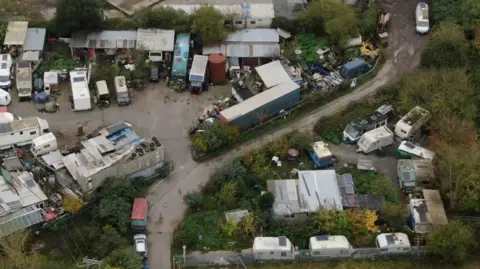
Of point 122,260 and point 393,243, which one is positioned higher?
point 122,260

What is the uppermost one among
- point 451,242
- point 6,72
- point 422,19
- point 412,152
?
point 6,72

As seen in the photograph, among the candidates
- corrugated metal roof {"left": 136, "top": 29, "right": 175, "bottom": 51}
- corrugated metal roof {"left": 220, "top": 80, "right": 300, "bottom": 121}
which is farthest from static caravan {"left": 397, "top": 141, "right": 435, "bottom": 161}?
corrugated metal roof {"left": 136, "top": 29, "right": 175, "bottom": 51}

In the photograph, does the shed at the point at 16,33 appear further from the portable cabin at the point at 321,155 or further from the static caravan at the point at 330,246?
the static caravan at the point at 330,246

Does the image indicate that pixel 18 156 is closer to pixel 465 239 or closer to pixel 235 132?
pixel 235 132

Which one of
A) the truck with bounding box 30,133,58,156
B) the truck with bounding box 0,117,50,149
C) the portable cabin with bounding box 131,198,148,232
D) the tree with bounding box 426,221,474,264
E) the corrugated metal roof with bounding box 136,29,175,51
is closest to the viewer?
the tree with bounding box 426,221,474,264

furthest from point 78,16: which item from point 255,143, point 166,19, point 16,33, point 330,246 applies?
point 330,246

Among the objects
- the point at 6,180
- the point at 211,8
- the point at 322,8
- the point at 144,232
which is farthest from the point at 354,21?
the point at 6,180

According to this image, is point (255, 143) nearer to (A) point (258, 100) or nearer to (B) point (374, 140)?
(A) point (258, 100)

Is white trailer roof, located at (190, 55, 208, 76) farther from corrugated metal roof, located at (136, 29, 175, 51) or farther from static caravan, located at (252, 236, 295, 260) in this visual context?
static caravan, located at (252, 236, 295, 260)
